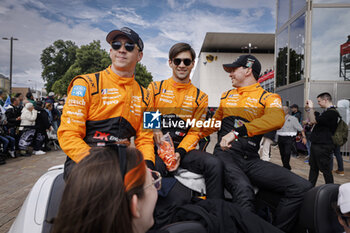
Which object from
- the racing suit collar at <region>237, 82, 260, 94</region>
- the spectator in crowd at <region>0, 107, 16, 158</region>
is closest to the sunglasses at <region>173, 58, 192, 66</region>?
the racing suit collar at <region>237, 82, 260, 94</region>

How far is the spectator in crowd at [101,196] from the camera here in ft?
2.52

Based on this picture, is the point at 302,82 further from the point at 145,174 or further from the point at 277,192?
the point at 145,174

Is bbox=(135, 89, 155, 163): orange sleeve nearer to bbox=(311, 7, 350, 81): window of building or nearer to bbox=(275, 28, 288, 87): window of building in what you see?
bbox=(311, 7, 350, 81): window of building

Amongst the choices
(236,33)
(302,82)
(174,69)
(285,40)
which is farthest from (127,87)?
(236,33)

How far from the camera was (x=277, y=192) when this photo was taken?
2.03 metres

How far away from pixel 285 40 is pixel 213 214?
14.5 m

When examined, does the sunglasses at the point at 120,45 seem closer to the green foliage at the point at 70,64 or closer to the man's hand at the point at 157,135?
the man's hand at the point at 157,135

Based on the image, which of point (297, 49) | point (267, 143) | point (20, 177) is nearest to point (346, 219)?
point (267, 143)

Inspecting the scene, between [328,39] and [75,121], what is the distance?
41.0 feet

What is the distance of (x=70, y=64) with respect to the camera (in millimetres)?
40844

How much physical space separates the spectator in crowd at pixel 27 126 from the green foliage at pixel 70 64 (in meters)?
23.2

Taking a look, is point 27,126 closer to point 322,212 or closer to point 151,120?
point 151,120

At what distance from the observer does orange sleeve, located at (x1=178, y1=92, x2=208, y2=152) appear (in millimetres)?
2422

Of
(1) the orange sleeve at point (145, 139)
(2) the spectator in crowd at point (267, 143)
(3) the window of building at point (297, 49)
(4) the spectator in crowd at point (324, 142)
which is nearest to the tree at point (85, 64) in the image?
(3) the window of building at point (297, 49)
